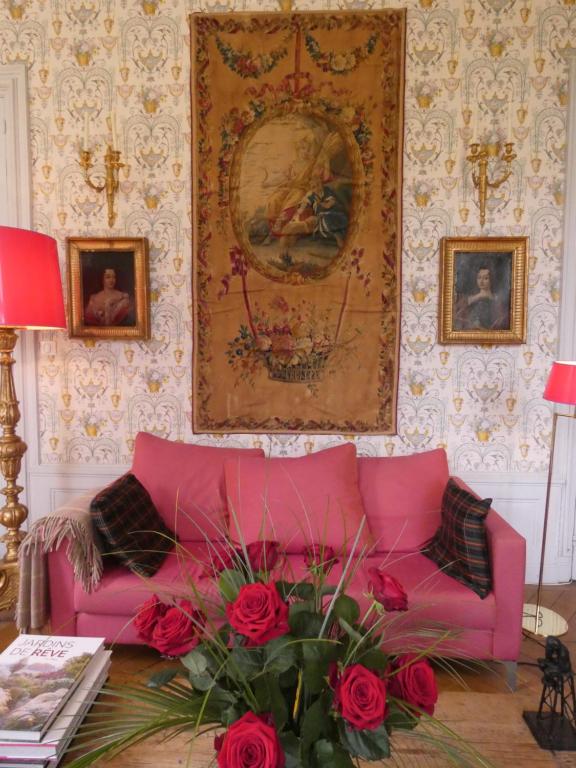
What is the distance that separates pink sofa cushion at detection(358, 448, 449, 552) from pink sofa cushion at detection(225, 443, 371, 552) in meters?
0.09

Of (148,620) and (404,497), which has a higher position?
(148,620)

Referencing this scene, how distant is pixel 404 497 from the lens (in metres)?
2.42

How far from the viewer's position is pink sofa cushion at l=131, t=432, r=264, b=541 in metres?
2.41

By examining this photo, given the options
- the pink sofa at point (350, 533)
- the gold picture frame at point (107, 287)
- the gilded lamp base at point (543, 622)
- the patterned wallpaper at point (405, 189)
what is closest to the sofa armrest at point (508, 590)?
the pink sofa at point (350, 533)

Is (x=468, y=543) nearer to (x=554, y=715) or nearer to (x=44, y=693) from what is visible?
(x=554, y=715)

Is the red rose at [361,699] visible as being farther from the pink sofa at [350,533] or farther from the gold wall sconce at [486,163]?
the gold wall sconce at [486,163]

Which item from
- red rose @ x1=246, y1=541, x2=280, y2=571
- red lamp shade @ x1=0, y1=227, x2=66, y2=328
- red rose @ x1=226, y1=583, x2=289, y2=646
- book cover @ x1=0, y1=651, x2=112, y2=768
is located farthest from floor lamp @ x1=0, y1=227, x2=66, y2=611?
red rose @ x1=226, y1=583, x2=289, y2=646

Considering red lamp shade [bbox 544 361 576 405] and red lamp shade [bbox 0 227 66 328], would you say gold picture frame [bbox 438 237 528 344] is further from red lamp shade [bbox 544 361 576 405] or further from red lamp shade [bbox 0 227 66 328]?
red lamp shade [bbox 0 227 66 328]

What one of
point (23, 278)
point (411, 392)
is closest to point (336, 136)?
point (411, 392)

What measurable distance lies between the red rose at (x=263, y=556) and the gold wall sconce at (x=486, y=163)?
7.84 ft

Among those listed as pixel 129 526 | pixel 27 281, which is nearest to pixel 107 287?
pixel 27 281

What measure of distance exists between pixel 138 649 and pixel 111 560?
43 centimetres

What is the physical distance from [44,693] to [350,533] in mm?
1455

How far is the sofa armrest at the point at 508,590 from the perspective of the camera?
75.5 inches
